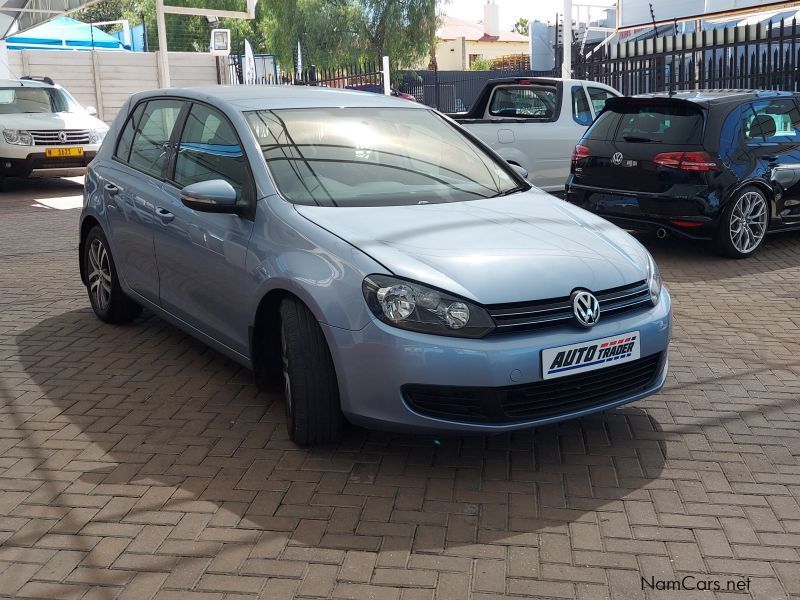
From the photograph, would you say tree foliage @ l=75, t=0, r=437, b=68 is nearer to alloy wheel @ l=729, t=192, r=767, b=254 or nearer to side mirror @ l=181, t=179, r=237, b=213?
alloy wheel @ l=729, t=192, r=767, b=254

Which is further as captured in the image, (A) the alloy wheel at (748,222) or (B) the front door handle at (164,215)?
(A) the alloy wheel at (748,222)

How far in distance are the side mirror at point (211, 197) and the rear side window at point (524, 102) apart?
7.83 meters

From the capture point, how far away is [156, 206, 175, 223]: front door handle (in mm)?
5261

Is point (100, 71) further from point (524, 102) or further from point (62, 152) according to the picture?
point (524, 102)

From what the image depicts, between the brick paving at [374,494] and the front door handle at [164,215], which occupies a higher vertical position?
the front door handle at [164,215]

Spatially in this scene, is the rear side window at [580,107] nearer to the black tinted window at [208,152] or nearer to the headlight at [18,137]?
the black tinted window at [208,152]

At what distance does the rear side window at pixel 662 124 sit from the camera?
8623 millimetres

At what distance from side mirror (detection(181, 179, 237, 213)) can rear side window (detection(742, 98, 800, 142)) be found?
5.84 meters

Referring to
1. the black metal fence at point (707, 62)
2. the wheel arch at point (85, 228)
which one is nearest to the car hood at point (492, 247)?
the wheel arch at point (85, 228)

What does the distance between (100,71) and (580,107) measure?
53.2 ft

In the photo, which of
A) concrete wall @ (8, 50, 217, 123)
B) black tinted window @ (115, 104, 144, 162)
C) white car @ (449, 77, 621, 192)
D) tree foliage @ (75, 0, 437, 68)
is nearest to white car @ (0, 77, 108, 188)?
white car @ (449, 77, 621, 192)

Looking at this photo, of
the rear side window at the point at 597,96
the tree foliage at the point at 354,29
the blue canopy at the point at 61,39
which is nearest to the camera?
the rear side window at the point at 597,96

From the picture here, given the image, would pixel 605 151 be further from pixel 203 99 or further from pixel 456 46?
pixel 456 46

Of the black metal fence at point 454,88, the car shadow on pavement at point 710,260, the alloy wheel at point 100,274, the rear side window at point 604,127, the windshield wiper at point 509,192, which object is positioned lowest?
the car shadow on pavement at point 710,260
